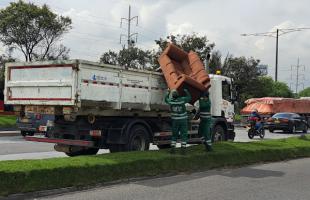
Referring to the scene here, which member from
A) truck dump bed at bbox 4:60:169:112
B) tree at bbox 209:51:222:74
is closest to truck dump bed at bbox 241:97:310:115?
tree at bbox 209:51:222:74

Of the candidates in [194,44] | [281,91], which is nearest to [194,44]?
[194,44]

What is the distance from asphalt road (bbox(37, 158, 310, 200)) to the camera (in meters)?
8.89

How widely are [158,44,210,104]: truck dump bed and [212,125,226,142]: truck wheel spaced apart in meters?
3.26

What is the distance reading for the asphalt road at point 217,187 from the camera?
889cm

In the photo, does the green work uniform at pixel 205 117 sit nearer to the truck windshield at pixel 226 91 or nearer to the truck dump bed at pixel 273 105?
the truck windshield at pixel 226 91

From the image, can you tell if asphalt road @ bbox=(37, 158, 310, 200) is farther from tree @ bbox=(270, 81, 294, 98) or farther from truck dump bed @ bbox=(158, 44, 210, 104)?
tree @ bbox=(270, 81, 294, 98)

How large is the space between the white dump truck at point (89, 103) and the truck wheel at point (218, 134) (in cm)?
320

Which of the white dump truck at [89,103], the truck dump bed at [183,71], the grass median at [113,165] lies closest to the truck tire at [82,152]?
the white dump truck at [89,103]

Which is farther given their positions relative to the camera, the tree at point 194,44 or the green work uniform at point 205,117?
the tree at point 194,44

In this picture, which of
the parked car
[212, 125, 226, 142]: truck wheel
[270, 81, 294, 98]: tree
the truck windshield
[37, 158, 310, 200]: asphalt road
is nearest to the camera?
[37, 158, 310, 200]: asphalt road

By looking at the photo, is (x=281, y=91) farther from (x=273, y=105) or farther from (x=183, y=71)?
(x=183, y=71)

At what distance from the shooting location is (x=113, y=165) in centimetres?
1034

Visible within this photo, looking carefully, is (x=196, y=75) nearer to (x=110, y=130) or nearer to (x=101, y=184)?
(x=110, y=130)

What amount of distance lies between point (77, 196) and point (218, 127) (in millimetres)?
9947
